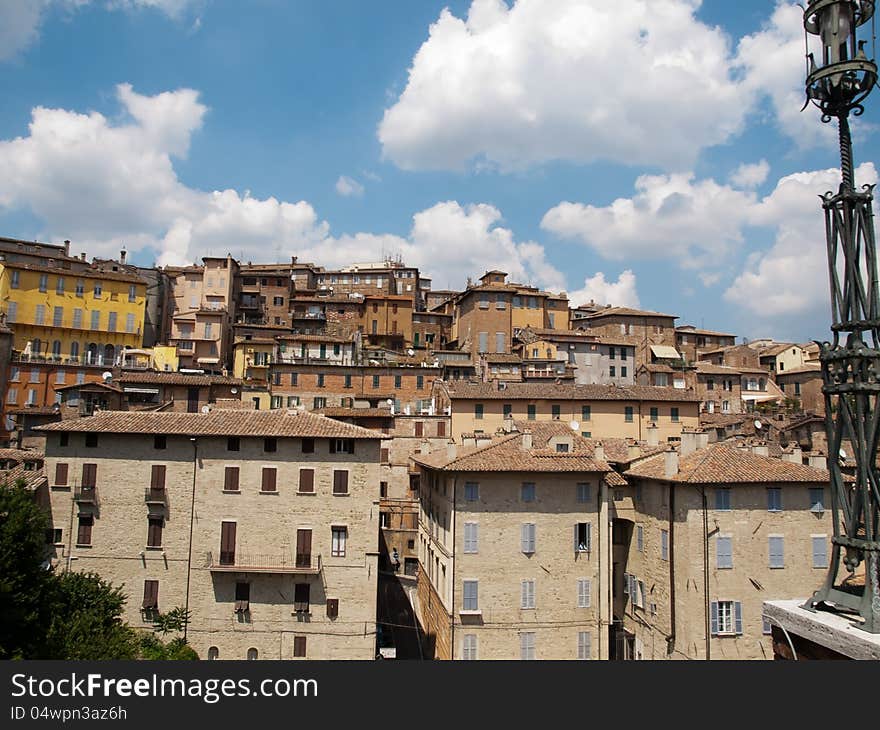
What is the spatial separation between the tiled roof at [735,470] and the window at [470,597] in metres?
9.95

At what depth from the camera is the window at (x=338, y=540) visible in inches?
1283

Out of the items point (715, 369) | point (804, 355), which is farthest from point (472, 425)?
point (804, 355)

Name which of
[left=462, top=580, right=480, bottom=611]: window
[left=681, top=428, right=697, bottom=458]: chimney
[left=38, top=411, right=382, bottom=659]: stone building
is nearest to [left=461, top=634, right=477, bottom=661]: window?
[left=462, top=580, right=480, bottom=611]: window

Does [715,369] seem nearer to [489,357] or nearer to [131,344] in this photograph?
[489,357]

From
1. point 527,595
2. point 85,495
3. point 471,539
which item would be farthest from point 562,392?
point 85,495

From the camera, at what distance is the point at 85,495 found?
108 feet

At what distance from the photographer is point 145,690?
11.2 m

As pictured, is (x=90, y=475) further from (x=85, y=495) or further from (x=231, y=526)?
(x=231, y=526)

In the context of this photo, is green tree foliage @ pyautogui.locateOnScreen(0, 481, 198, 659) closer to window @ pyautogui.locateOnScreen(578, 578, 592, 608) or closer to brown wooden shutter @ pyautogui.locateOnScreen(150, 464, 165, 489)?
brown wooden shutter @ pyautogui.locateOnScreen(150, 464, 165, 489)

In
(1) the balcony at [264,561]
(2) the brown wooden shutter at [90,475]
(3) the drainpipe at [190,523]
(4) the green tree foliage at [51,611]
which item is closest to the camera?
(4) the green tree foliage at [51,611]

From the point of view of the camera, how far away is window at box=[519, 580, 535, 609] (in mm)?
32250

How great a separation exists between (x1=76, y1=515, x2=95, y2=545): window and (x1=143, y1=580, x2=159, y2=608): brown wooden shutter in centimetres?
348

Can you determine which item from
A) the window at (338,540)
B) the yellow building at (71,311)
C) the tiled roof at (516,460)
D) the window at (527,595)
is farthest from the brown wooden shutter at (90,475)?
the yellow building at (71,311)

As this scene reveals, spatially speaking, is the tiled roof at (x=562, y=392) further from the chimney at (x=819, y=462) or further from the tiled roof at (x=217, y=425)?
the chimney at (x=819, y=462)
